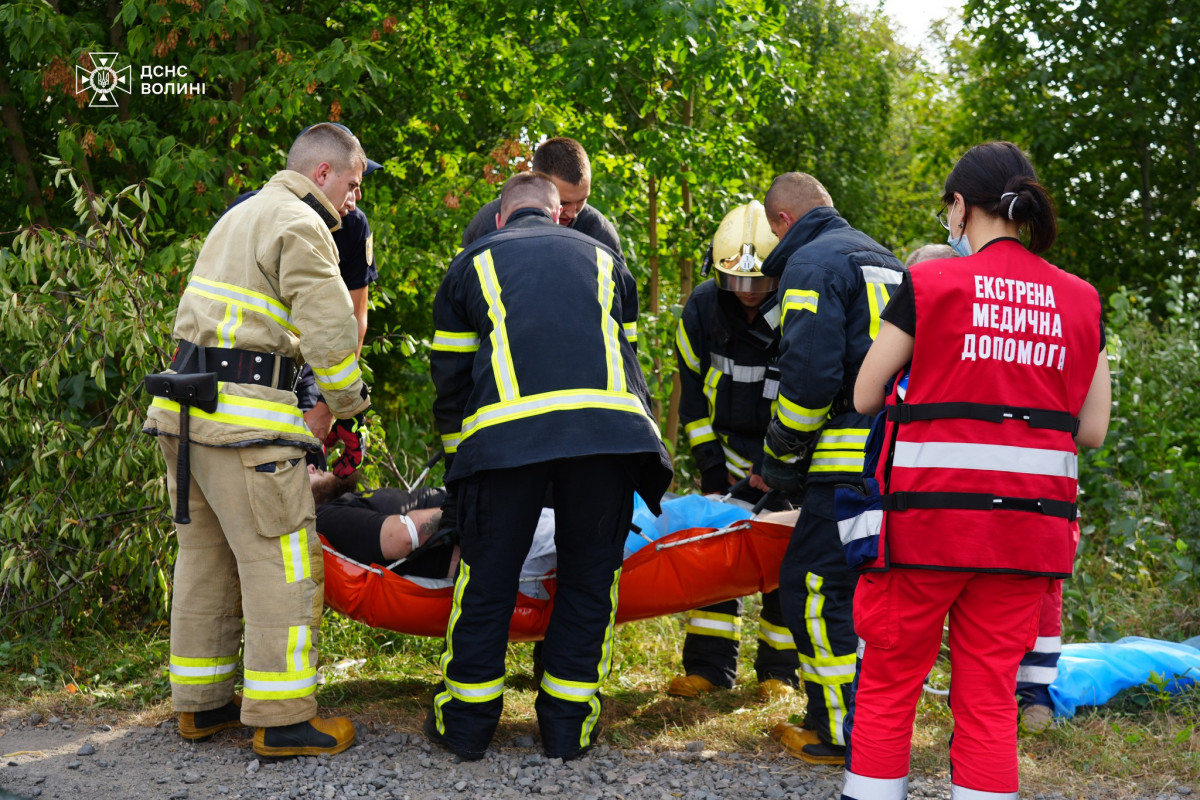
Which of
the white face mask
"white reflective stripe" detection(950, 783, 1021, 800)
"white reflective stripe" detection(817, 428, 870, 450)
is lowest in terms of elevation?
"white reflective stripe" detection(950, 783, 1021, 800)

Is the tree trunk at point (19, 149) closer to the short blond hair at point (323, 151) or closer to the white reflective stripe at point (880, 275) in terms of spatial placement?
the short blond hair at point (323, 151)

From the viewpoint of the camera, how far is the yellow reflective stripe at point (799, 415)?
365 cm

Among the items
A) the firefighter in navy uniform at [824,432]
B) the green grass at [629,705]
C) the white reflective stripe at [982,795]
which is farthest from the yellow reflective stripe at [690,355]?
the white reflective stripe at [982,795]

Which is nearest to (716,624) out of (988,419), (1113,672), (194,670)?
(1113,672)

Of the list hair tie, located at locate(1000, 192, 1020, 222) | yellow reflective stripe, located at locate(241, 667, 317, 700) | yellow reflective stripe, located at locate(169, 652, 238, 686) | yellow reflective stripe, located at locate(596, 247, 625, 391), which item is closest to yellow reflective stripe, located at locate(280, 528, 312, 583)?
yellow reflective stripe, located at locate(241, 667, 317, 700)

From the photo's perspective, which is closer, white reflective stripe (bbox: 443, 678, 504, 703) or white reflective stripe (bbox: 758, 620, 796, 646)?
white reflective stripe (bbox: 443, 678, 504, 703)

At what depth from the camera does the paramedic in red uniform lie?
262cm

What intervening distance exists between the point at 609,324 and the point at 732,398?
117cm

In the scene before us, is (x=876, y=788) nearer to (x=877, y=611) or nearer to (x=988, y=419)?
(x=877, y=611)

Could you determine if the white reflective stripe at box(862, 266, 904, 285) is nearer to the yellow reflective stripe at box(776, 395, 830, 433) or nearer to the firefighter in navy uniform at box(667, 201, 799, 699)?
the yellow reflective stripe at box(776, 395, 830, 433)

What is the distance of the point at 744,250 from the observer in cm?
454

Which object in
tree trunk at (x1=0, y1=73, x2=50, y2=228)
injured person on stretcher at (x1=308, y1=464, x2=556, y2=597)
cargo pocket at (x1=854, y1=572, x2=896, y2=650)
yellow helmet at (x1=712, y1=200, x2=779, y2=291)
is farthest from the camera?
tree trunk at (x1=0, y1=73, x2=50, y2=228)

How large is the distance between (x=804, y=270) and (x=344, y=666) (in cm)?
269

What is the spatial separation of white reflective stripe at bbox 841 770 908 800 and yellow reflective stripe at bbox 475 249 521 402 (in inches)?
62.7
